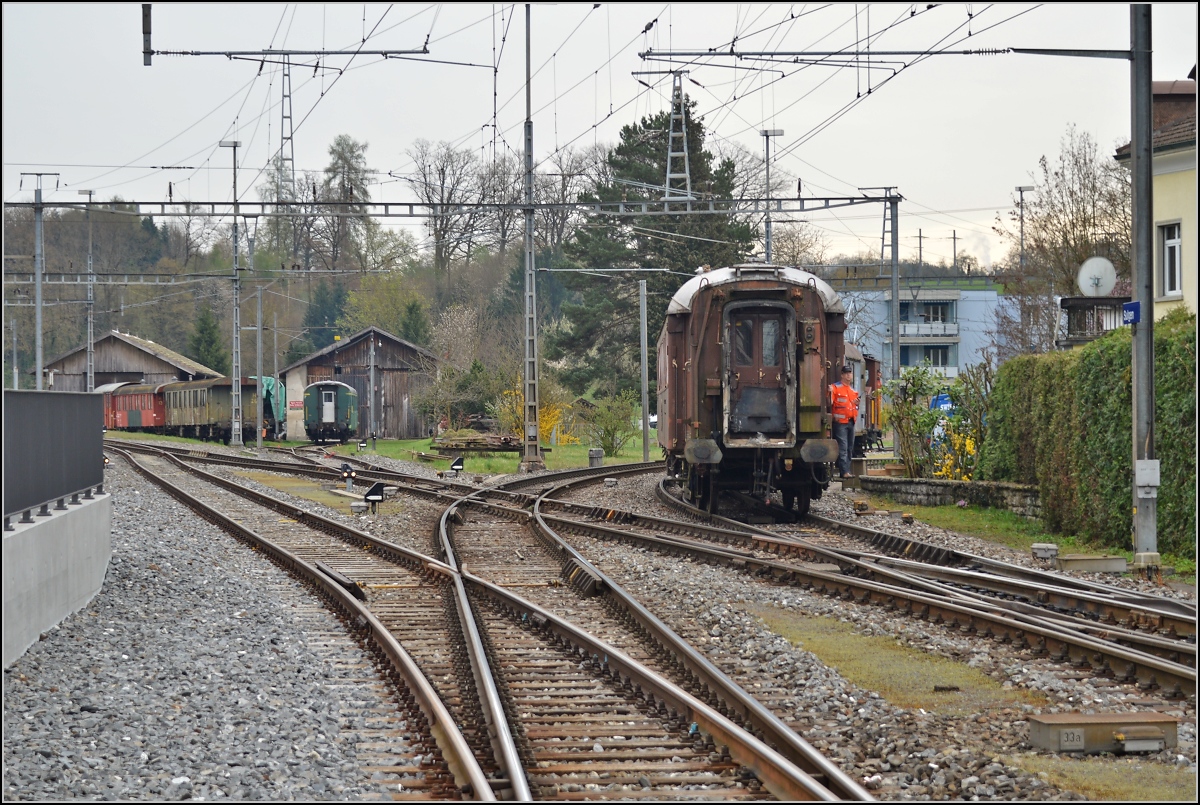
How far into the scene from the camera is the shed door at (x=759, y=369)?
1783 centimetres

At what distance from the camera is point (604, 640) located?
954 cm

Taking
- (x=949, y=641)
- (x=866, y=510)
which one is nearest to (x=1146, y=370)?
(x=949, y=641)

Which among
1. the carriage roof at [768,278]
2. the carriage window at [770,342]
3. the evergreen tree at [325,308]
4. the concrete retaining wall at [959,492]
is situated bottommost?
the concrete retaining wall at [959,492]

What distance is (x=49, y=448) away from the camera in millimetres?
10438

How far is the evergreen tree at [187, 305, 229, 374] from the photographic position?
79.0m

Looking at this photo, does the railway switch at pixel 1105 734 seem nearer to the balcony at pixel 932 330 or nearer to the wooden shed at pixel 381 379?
the wooden shed at pixel 381 379

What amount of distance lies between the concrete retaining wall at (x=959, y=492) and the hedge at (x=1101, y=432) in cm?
38

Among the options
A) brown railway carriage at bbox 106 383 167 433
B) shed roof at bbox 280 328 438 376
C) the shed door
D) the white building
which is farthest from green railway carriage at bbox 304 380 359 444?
the shed door

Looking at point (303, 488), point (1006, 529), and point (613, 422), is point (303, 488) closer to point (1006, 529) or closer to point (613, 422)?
point (613, 422)

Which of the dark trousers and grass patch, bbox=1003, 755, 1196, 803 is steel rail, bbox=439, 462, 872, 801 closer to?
grass patch, bbox=1003, 755, 1196, 803

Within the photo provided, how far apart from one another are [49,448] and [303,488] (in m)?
18.7

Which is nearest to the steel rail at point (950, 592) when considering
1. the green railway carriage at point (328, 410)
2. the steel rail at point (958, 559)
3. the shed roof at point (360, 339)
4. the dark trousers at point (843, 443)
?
the steel rail at point (958, 559)

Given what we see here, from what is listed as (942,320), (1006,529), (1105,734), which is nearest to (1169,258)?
(1006,529)

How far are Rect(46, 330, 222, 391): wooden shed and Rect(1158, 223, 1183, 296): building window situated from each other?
2305 inches
